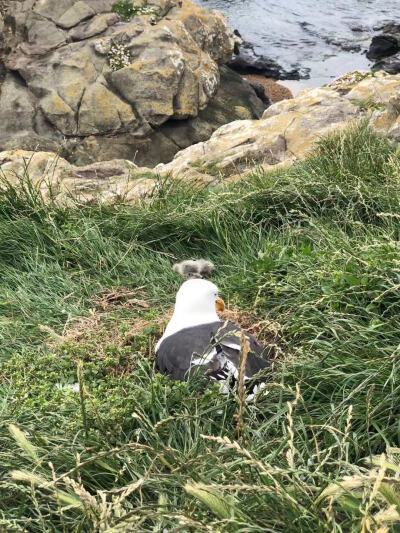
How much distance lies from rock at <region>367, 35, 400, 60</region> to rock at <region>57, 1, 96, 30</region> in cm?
980

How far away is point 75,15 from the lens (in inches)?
625

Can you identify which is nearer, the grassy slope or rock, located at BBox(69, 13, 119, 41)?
the grassy slope

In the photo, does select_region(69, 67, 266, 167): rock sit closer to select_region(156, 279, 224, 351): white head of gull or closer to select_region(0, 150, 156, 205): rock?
select_region(0, 150, 156, 205): rock

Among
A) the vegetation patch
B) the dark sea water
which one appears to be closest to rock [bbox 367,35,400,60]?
the dark sea water

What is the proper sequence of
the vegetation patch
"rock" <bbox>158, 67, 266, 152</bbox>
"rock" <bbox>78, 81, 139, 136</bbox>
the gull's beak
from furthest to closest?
the vegetation patch → "rock" <bbox>158, 67, 266, 152</bbox> → "rock" <bbox>78, 81, 139, 136</bbox> → the gull's beak

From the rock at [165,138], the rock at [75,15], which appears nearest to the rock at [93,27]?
the rock at [75,15]

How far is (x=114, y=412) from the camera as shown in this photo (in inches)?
116

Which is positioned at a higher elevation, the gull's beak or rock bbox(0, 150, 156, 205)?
the gull's beak

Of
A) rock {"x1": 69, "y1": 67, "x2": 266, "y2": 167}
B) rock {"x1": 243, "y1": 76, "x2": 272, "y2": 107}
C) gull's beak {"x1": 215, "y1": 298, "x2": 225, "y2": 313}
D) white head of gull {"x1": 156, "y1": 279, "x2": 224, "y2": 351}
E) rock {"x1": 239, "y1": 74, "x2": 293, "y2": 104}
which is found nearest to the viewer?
white head of gull {"x1": 156, "y1": 279, "x2": 224, "y2": 351}

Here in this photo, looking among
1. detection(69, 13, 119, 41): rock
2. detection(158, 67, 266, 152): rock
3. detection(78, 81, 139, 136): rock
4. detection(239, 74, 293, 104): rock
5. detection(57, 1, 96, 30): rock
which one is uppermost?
detection(57, 1, 96, 30): rock

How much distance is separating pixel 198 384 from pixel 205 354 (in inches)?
5.7

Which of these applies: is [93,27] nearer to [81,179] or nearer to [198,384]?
[81,179]

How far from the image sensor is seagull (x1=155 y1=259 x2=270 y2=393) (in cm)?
314

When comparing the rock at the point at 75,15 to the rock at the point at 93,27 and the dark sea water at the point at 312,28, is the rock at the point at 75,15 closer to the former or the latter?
the rock at the point at 93,27
